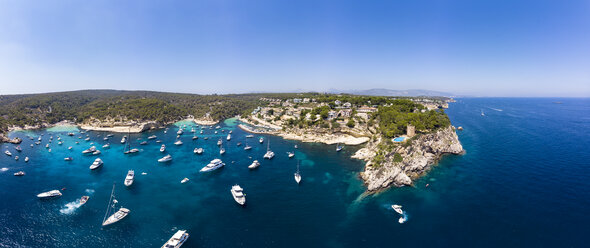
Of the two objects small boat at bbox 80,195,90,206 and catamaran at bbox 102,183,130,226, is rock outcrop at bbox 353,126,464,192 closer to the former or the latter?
catamaran at bbox 102,183,130,226

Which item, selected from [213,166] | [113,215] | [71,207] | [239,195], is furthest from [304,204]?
[71,207]

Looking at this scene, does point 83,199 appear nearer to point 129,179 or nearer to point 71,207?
point 71,207

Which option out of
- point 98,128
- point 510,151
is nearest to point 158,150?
point 98,128

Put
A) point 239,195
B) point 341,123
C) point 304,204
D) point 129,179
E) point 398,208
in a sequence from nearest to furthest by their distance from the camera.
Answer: point 398,208 → point 304,204 → point 239,195 → point 129,179 → point 341,123

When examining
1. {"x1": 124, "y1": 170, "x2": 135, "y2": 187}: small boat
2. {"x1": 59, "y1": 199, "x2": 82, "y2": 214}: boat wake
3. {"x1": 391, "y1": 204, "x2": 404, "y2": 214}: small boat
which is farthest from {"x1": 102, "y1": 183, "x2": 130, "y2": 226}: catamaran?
{"x1": 391, "y1": 204, "x2": 404, "y2": 214}: small boat

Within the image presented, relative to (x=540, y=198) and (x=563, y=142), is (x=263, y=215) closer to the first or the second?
(x=540, y=198)
